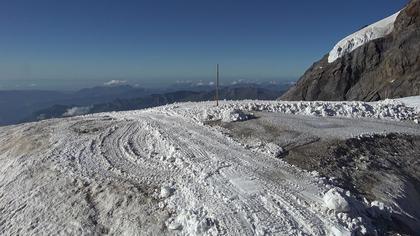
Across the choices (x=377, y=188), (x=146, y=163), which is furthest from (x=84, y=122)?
(x=377, y=188)

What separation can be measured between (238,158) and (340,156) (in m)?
4.18

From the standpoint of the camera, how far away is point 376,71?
66.2m

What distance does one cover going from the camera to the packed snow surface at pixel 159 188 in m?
11.9

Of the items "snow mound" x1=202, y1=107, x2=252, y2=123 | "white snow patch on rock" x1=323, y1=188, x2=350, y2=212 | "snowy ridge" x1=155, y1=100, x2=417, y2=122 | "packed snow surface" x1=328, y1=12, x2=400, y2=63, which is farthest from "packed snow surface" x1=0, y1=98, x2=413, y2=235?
"packed snow surface" x1=328, y1=12, x2=400, y2=63

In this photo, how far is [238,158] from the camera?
16391 mm

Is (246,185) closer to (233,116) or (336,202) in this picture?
(336,202)

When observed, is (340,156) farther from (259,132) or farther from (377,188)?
(259,132)

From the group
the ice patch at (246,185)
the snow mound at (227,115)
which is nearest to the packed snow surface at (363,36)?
the snow mound at (227,115)

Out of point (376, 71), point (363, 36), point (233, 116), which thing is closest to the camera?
point (233, 116)

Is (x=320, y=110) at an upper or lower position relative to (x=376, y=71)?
upper

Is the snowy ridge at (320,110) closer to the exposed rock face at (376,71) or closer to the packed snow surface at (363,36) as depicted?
the exposed rock face at (376,71)

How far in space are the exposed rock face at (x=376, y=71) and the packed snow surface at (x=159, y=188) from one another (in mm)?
38814

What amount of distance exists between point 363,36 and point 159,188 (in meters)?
73.2

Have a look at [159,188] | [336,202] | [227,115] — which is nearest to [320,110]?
[227,115]
